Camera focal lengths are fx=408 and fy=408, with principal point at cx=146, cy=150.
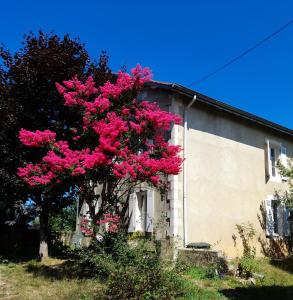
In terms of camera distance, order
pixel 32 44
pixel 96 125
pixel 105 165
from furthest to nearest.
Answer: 1. pixel 32 44
2. pixel 96 125
3. pixel 105 165

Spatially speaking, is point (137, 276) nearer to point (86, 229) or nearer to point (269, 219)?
point (86, 229)

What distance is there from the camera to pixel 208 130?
49.3 feet

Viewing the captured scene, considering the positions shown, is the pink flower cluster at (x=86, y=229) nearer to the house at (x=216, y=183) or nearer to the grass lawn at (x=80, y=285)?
the grass lawn at (x=80, y=285)

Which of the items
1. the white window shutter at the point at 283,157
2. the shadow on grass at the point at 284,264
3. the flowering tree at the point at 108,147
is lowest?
the shadow on grass at the point at 284,264

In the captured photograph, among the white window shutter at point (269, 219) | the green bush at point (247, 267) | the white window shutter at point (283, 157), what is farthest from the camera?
the white window shutter at point (283, 157)

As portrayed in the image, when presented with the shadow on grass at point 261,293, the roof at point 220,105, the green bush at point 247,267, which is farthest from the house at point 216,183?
the shadow on grass at point 261,293

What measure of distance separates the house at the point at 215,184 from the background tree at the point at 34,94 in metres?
2.72

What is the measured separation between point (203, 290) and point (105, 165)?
374 centimetres

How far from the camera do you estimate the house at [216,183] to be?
1352 centimetres

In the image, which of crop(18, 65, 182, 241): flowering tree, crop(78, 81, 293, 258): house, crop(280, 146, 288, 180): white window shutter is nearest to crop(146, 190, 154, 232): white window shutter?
crop(78, 81, 293, 258): house

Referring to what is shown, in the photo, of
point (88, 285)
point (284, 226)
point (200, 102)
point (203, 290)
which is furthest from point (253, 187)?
point (88, 285)

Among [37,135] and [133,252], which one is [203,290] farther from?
[37,135]

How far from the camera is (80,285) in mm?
9359

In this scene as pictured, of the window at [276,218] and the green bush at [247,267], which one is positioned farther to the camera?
the window at [276,218]
